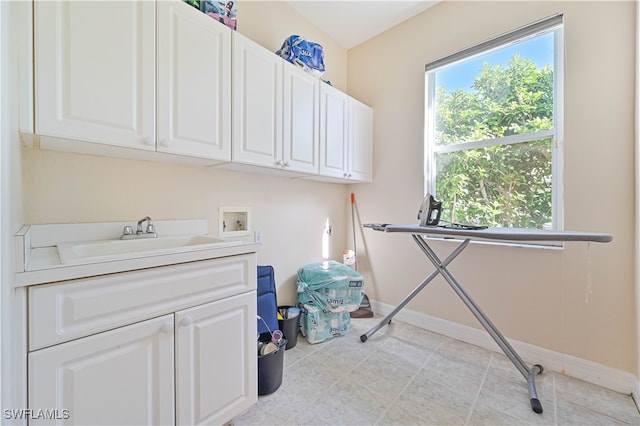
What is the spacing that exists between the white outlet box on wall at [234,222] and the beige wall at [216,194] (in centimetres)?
5

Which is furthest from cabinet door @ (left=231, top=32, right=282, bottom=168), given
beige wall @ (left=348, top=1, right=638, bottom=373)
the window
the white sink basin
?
the window

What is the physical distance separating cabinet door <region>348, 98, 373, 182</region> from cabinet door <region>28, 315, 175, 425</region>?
76.7 inches

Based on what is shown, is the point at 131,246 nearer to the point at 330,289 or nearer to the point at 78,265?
the point at 78,265

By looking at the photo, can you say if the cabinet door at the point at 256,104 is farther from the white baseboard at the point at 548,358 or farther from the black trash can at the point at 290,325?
the white baseboard at the point at 548,358

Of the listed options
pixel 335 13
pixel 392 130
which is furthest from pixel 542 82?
pixel 335 13

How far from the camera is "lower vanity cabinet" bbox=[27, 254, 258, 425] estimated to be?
782 millimetres

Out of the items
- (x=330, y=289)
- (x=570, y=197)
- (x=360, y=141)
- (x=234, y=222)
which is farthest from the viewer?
(x=360, y=141)

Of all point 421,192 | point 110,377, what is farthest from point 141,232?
point 421,192

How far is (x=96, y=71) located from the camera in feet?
3.59

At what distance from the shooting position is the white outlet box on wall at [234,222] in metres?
1.86

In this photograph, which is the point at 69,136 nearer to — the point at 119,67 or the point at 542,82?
the point at 119,67

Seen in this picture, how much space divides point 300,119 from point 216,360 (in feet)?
5.42

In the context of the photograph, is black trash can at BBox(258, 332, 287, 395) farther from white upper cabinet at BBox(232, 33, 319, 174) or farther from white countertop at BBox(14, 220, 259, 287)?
white upper cabinet at BBox(232, 33, 319, 174)

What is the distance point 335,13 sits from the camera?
2367mm
